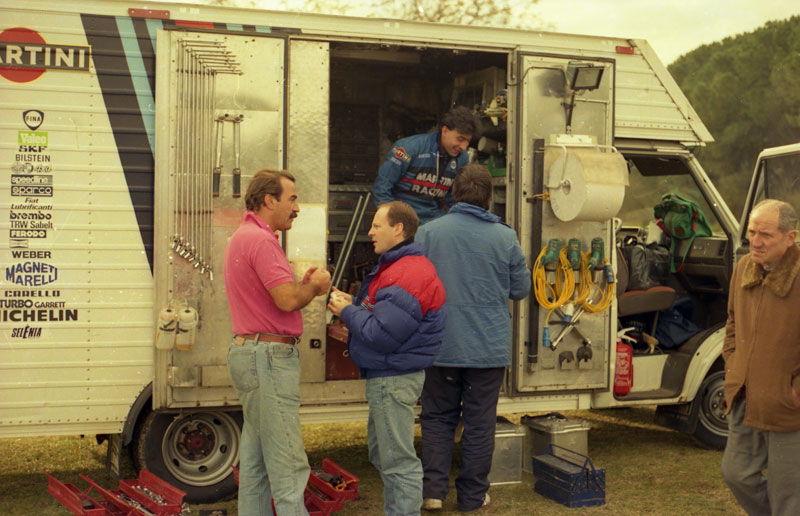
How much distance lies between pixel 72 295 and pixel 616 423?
15.3 ft

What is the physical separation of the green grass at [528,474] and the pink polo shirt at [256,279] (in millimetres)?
1520

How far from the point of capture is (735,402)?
12.7ft

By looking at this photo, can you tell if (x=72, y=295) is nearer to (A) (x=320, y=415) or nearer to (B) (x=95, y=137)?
(B) (x=95, y=137)

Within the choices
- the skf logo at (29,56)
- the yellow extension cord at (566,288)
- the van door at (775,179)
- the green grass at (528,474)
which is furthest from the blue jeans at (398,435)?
the van door at (775,179)

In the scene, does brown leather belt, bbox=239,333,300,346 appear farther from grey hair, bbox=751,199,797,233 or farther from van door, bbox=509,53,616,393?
grey hair, bbox=751,199,797,233

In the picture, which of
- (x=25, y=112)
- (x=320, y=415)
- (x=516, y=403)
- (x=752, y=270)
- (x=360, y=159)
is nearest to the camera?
(x=752, y=270)

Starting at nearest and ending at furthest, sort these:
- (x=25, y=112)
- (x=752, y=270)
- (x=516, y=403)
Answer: (x=752, y=270) < (x=25, y=112) < (x=516, y=403)

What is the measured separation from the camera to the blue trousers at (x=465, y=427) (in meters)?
4.71

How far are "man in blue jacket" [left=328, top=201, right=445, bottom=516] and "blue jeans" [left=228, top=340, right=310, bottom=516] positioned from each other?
0.38 metres

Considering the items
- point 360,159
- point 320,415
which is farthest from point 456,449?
point 360,159

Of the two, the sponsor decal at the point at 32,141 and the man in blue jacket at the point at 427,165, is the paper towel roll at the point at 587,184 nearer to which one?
the man in blue jacket at the point at 427,165

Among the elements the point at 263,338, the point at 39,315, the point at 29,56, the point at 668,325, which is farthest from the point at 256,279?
the point at 668,325

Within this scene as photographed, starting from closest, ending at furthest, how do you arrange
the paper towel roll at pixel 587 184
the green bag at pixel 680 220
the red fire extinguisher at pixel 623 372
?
the paper towel roll at pixel 587 184, the red fire extinguisher at pixel 623 372, the green bag at pixel 680 220

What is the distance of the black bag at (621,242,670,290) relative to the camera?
6.25 metres
